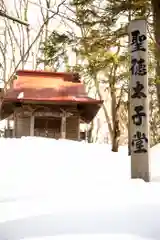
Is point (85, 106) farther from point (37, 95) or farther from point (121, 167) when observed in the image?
point (121, 167)

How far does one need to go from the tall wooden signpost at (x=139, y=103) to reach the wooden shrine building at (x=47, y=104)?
9461 mm

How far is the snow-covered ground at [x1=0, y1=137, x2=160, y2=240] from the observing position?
145 inches

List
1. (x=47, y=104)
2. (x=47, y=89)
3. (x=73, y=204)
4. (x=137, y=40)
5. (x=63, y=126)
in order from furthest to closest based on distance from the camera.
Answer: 1. (x=63, y=126)
2. (x=47, y=89)
3. (x=47, y=104)
4. (x=137, y=40)
5. (x=73, y=204)

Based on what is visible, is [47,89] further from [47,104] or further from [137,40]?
[137,40]

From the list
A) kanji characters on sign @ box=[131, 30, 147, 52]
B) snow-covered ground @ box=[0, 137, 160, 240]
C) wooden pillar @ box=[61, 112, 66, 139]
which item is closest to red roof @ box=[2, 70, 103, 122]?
wooden pillar @ box=[61, 112, 66, 139]

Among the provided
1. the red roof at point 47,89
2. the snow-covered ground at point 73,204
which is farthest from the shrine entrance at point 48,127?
the snow-covered ground at point 73,204

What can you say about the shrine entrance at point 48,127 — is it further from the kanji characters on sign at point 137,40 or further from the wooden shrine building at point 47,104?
the kanji characters on sign at point 137,40

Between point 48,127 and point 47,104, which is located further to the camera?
point 48,127

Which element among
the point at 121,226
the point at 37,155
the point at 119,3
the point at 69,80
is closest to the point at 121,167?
the point at 37,155

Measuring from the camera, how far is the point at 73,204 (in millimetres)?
5023

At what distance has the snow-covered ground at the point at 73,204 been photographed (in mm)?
3691

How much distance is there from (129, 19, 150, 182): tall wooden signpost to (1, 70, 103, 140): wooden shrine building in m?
9.46

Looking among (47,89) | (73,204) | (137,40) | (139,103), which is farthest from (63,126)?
(73,204)

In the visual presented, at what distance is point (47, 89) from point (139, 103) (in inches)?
456
